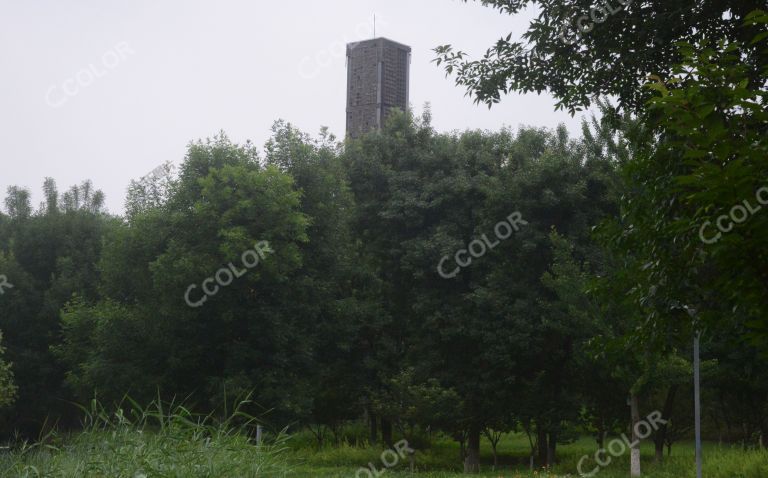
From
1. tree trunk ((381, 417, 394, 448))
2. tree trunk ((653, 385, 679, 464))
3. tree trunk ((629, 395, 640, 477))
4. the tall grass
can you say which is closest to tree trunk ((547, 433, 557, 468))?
tree trunk ((653, 385, 679, 464))

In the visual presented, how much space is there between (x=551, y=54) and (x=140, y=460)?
8591 mm

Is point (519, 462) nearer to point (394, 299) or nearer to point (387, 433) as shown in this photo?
point (387, 433)

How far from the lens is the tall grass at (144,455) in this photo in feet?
24.3

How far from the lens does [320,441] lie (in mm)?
34062

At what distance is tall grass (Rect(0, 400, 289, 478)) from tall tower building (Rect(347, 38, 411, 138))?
195 ft

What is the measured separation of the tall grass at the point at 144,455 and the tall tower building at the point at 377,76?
5938 cm

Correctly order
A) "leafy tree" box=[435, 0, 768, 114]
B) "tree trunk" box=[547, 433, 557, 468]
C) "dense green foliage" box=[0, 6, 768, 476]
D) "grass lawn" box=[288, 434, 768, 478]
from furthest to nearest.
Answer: "tree trunk" box=[547, 433, 557, 468]
"dense green foliage" box=[0, 6, 768, 476]
"grass lawn" box=[288, 434, 768, 478]
"leafy tree" box=[435, 0, 768, 114]

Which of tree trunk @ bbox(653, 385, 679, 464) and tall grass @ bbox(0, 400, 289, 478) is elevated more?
tall grass @ bbox(0, 400, 289, 478)

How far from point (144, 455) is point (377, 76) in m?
64.4

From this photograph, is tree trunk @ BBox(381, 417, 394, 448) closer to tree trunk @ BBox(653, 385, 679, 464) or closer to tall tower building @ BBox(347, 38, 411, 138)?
tree trunk @ BBox(653, 385, 679, 464)

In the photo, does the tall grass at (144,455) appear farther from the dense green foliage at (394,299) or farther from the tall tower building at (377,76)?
the tall tower building at (377,76)

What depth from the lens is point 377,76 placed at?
2756 inches

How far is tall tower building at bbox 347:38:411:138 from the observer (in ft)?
228

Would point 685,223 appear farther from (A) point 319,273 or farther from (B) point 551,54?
(A) point 319,273
